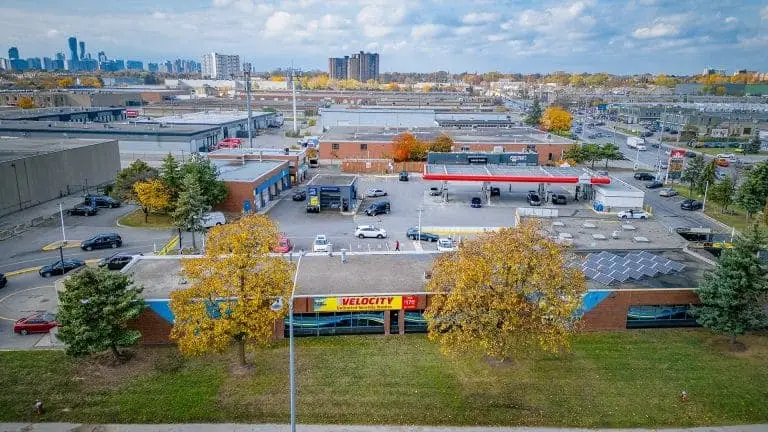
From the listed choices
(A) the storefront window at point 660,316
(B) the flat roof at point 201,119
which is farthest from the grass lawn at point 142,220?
(B) the flat roof at point 201,119

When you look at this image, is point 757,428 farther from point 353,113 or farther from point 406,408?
point 353,113

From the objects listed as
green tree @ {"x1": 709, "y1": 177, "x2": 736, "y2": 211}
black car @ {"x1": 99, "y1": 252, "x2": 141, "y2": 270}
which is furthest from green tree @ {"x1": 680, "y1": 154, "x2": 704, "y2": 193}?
black car @ {"x1": 99, "y1": 252, "x2": 141, "y2": 270}

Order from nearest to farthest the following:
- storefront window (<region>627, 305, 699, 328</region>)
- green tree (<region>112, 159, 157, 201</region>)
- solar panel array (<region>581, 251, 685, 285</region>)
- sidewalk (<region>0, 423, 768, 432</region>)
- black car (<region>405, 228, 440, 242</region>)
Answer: sidewalk (<region>0, 423, 768, 432</region>) → storefront window (<region>627, 305, 699, 328</region>) → solar panel array (<region>581, 251, 685, 285</region>) → black car (<region>405, 228, 440, 242</region>) → green tree (<region>112, 159, 157, 201</region>)

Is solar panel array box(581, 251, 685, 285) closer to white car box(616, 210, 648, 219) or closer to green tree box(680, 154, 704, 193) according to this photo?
white car box(616, 210, 648, 219)

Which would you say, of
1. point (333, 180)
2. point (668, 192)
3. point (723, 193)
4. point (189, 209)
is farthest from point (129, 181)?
point (668, 192)

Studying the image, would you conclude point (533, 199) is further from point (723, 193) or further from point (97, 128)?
point (97, 128)

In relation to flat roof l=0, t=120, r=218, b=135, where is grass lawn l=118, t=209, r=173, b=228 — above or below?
below
